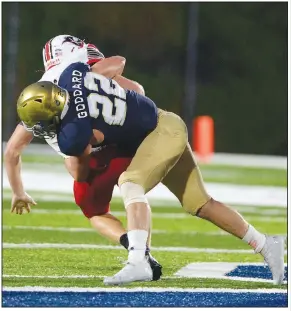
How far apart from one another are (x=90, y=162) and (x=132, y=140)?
34cm

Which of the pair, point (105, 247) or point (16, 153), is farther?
point (105, 247)

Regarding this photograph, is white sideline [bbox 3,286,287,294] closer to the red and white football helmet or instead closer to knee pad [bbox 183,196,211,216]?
knee pad [bbox 183,196,211,216]

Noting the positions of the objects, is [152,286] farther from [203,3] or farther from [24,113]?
[203,3]

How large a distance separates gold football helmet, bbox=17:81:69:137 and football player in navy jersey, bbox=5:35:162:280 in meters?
0.20

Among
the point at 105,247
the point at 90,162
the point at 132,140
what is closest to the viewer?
the point at 132,140

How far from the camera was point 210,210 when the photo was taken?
511cm

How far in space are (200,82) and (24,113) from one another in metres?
14.7

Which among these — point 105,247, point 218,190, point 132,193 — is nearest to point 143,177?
point 132,193

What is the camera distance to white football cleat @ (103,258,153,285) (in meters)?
4.62

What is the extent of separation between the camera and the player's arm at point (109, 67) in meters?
5.06

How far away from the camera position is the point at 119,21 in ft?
70.2

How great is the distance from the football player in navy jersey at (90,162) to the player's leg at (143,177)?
24 cm

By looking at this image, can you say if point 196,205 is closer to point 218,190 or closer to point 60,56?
point 60,56

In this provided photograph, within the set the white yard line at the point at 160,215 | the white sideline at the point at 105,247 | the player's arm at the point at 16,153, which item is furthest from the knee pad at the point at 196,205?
the white yard line at the point at 160,215
